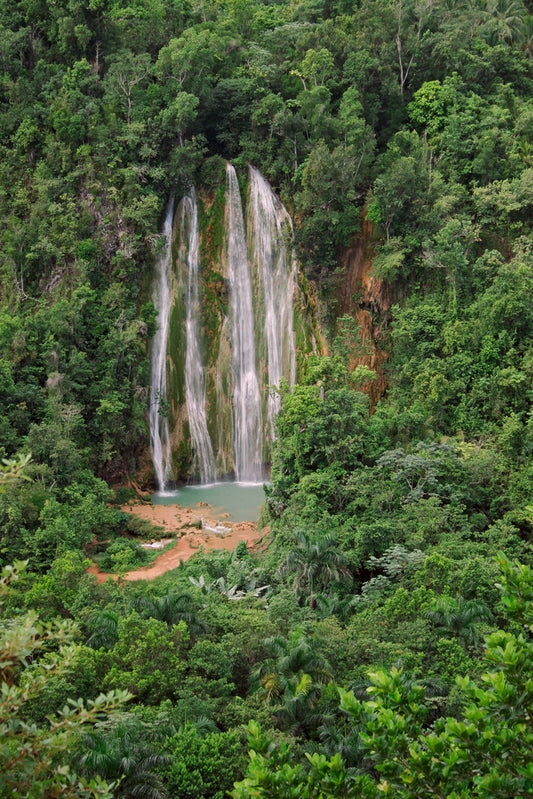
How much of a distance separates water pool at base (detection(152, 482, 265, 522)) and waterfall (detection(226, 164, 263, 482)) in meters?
1.01

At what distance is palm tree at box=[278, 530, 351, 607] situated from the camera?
15586mm

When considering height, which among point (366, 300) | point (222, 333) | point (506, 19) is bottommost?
point (222, 333)

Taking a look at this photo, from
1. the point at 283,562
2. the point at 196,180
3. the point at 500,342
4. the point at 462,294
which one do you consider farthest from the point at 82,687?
the point at 196,180

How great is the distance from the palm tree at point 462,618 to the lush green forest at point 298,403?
0.04 m

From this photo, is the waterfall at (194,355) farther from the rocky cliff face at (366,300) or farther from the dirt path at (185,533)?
the rocky cliff face at (366,300)

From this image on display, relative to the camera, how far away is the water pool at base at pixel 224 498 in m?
22.9

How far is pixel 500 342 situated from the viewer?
20875 millimetres

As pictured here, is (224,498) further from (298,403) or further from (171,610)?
(171,610)

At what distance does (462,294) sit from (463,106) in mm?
7462

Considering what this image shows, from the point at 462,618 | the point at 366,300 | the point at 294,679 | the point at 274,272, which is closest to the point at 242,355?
the point at 274,272

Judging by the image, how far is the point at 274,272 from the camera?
89.2 ft

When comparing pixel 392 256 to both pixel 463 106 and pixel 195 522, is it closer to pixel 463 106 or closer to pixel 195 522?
pixel 463 106

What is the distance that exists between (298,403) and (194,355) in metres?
7.92

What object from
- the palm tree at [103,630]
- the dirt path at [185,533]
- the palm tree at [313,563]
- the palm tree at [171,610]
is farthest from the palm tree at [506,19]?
the palm tree at [103,630]
